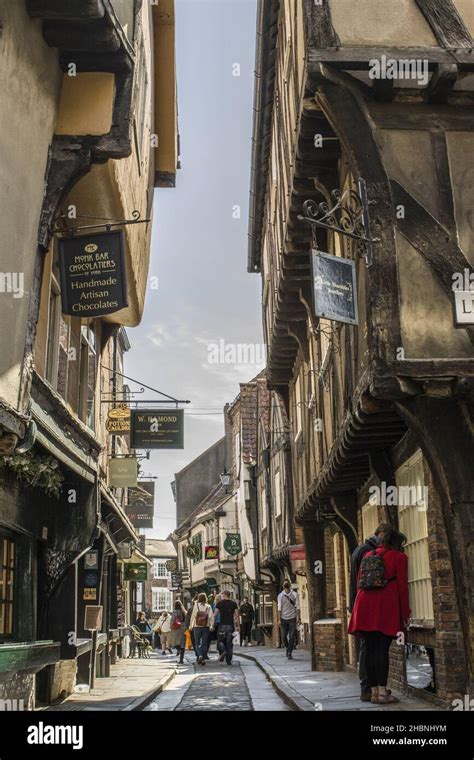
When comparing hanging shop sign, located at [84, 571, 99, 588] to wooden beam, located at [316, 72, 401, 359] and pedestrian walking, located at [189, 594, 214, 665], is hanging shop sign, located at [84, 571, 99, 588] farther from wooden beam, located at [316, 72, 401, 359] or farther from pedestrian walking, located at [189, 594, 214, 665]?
wooden beam, located at [316, 72, 401, 359]

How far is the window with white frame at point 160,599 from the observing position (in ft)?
225

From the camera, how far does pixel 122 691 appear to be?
490 inches

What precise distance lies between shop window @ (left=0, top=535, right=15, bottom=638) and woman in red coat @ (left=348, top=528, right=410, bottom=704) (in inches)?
139

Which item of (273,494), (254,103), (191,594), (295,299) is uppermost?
(254,103)

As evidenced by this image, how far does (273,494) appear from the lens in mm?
28125

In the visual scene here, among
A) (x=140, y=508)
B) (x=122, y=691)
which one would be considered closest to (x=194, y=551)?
(x=140, y=508)

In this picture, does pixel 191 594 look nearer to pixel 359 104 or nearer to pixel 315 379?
pixel 315 379

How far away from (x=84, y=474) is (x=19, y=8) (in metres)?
5.34

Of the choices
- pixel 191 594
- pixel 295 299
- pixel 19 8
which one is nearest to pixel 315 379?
pixel 295 299

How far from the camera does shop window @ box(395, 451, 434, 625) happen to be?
9016 mm

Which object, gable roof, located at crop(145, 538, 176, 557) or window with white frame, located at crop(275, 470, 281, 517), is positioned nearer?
window with white frame, located at crop(275, 470, 281, 517)

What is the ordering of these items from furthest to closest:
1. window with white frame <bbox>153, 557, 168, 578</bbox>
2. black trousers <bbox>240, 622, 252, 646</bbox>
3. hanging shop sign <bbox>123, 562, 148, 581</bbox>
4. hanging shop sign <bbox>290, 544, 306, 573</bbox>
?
window with white frame <bbox>153, 557, 168, 578</bbox>
black trousers <bbox>240, 622, 252, 646</bbox>
hanging shop sign <bbox>123, 562, 148, 581</bbox>
hanging shop sign <bbox>290, 544, 306, 573</bbox>

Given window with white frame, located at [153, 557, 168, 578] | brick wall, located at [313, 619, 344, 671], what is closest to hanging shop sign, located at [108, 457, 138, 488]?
brick wall, located at [313, 619, 344, 671]

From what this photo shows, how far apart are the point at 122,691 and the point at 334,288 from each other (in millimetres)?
7210
